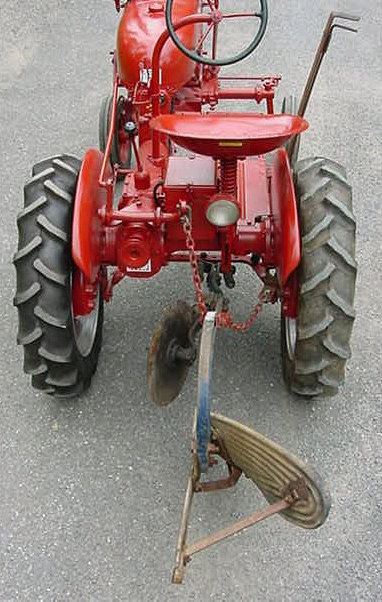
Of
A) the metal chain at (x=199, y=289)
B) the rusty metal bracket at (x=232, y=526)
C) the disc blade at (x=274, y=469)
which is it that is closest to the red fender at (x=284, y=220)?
the metal chain at (x=199, y=289)

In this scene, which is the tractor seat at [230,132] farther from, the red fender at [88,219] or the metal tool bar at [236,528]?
the metal tool bar at [236,528]

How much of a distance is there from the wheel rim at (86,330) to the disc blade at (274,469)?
2.77 ft

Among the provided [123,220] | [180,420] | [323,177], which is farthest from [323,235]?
[180,420]

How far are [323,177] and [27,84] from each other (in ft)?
10.1

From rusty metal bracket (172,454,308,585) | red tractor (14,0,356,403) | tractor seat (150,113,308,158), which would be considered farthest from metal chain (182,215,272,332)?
rusty metal bracket (172,454,308,585)

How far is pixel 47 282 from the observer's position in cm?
245

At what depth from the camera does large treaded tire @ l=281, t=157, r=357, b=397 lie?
2.39 meters

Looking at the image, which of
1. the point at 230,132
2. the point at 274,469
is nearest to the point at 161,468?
the point at 274,469

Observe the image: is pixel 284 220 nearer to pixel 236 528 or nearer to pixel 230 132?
pixel 230 132

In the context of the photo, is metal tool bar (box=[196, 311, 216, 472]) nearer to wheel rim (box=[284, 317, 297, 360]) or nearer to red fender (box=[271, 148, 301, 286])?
red fender (box=[271, 148, 301, 286])

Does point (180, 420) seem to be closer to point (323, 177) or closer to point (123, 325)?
point (123, 325)

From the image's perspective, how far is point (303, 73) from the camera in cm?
512

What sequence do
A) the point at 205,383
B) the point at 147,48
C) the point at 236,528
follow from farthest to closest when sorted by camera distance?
the point at 147,48 → the point at 236,528 → the point at 205,383

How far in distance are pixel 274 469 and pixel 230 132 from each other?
97cm
